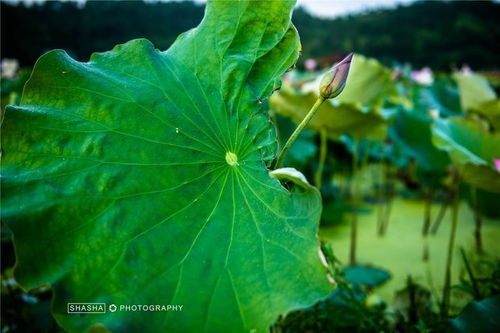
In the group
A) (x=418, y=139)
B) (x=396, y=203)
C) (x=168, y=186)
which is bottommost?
(x=396, y=203)

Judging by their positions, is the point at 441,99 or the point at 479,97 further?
the point at 441,99

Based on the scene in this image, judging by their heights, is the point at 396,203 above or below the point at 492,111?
below

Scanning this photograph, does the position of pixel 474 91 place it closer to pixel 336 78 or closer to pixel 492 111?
pixel 492 111

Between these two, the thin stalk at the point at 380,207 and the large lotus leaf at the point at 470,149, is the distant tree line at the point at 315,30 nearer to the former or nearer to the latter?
the thin stalk at the point at 380,207

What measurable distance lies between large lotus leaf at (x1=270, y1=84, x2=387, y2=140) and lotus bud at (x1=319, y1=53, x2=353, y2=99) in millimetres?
679

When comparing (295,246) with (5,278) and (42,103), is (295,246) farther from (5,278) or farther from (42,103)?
(5,278)

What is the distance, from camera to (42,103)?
643mm

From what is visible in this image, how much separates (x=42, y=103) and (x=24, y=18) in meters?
16.8

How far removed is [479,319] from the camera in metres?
0.74

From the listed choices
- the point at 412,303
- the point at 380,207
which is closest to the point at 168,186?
the point at 412,303

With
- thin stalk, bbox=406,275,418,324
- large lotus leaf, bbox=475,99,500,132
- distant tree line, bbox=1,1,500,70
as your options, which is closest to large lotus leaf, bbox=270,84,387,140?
large lotus leaf, bbox=475,99,500,132

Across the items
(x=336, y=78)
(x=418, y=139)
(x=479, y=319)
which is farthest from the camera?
(x=418, y=139)

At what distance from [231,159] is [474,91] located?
1361mm

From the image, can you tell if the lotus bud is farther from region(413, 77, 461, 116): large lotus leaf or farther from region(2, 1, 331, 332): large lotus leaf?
region(413, 77, 461, 116): large lotus leaf
